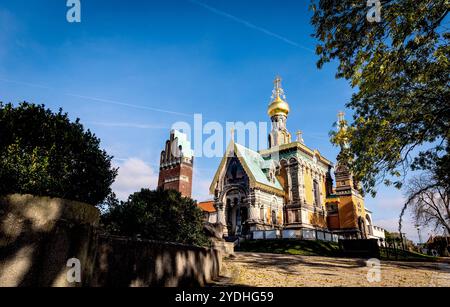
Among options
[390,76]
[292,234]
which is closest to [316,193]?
[292,234]

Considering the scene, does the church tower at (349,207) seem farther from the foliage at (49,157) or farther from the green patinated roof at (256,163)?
the foliage at (49,157)

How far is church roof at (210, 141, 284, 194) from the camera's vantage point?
32.5m

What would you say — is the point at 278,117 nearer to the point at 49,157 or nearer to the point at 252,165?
the point at 252,165

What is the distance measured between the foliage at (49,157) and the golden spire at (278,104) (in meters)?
38.5

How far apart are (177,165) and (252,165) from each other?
1783 centimetres

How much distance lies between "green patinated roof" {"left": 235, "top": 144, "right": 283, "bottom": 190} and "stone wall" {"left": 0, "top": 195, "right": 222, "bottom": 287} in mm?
27015

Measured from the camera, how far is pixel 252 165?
34.8 meters

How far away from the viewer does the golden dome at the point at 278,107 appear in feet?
139

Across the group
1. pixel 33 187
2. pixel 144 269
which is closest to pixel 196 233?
pixel 144 269

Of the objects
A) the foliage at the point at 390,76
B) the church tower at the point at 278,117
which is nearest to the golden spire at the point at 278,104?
the church tower at the point at 278,117

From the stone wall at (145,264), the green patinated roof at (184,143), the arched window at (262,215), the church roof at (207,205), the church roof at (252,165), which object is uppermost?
the green patinated roof at (184,143)

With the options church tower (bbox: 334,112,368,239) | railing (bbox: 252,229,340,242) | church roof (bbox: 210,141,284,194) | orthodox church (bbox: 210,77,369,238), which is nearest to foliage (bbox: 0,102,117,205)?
railing (bbox: 252,229,340,242)

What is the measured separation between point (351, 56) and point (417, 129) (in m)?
3.75
